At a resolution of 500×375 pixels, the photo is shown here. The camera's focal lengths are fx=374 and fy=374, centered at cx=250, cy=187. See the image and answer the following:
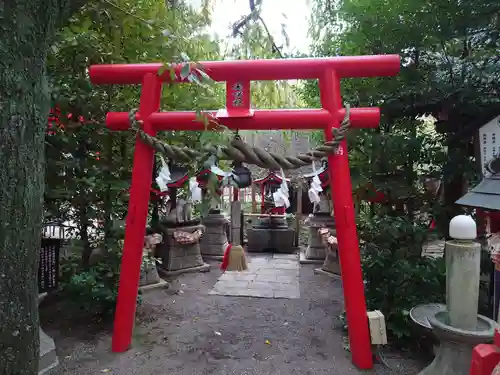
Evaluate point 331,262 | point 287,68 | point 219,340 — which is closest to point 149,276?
point 219,340

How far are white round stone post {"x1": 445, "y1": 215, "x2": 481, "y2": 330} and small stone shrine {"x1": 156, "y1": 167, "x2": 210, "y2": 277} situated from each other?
5.05 m

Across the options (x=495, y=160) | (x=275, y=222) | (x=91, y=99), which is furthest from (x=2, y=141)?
(x=275, y=222)

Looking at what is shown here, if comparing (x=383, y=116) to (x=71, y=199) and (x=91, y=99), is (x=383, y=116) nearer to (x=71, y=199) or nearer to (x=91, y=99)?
(x=91, y=99)

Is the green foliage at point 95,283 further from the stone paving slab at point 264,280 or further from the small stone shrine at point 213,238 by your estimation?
the small stone shrine at point 213,238

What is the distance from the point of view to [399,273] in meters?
3.88

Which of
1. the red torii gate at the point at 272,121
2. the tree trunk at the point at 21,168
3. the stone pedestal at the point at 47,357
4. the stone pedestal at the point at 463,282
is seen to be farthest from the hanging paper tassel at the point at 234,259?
the tree trunk at the point at 21,168

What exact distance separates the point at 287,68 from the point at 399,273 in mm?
2379

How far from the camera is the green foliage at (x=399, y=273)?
379 centimetres

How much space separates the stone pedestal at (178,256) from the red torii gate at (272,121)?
3.27 metres

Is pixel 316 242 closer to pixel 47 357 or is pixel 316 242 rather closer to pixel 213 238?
pixel 213 238

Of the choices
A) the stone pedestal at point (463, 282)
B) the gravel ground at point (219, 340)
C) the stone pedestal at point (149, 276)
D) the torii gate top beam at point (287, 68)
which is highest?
the torii gate top beam at point (287, 68)

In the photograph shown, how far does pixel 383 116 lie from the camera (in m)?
4.46

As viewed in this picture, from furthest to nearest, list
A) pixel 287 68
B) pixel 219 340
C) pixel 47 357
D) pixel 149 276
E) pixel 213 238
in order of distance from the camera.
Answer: pixel 213 238, pixel 149 276, pixel 219 340, pixel 287 68, pixel 47 357

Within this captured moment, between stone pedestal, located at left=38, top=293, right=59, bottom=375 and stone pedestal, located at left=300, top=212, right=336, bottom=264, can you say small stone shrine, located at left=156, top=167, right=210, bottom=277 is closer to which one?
stone pedestal, located at left=300, top=212, right=336, bottom=264
